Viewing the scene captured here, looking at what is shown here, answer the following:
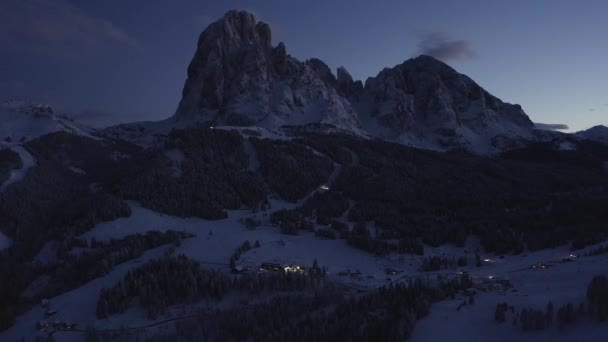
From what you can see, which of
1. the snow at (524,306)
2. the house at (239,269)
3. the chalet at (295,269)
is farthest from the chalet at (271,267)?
the snow at (524,306)

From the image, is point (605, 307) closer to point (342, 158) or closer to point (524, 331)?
point (524, 331)

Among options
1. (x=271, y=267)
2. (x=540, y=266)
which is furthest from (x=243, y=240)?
(x=540, y=266)

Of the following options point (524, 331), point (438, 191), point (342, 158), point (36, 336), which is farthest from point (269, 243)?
point (342, 158)

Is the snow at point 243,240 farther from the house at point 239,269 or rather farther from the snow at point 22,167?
the snow at point 22,167

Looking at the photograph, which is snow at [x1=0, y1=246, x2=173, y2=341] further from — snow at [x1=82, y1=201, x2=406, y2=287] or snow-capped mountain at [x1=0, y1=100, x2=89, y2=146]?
snow-capped mountain at [x1=0, y1=100, x2=89, y2=146]

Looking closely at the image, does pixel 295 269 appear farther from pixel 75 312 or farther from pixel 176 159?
pixel 176 159
